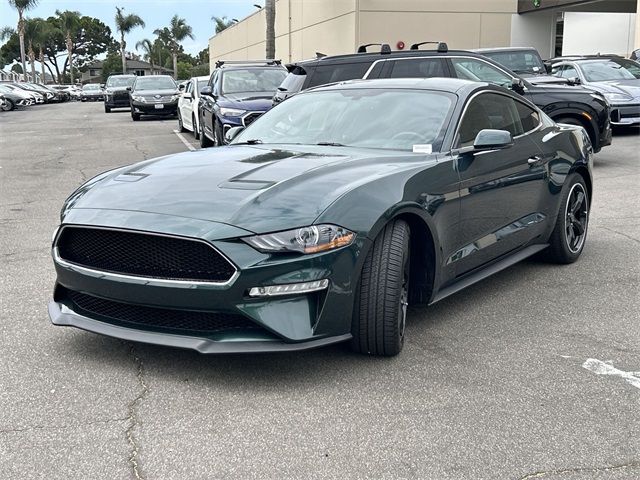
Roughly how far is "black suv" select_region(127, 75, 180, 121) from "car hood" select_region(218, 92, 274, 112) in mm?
11446

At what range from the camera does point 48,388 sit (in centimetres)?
369

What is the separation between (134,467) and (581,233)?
4501 mm

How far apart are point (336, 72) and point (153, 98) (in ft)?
49.7

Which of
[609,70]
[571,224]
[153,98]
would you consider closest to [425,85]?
[571,224]

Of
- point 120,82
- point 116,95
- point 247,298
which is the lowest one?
point 247,298

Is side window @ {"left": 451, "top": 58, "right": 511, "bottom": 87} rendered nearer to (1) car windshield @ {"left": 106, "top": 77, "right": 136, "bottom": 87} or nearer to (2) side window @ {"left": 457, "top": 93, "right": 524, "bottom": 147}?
(2) side window @ {"left": 457, "top": 93, "right": 524, "bottom": 147}

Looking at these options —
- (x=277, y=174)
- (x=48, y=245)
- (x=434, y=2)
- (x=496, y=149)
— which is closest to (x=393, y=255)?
(x=277, y=174)

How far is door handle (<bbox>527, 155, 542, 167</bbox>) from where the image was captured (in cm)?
548

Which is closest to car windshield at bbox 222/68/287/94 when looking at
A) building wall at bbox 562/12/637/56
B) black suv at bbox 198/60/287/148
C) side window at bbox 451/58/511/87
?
black suv at bbox 198/60/287/148

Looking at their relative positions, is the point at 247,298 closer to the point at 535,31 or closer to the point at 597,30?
the point at 535,31

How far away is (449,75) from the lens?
11.1 meters

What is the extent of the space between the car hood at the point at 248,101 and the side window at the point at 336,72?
2048 millimetres

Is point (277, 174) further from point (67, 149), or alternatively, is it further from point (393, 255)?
point (67, 149)

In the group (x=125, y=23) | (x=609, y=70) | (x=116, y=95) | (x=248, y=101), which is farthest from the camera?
(x=125, y=23)
